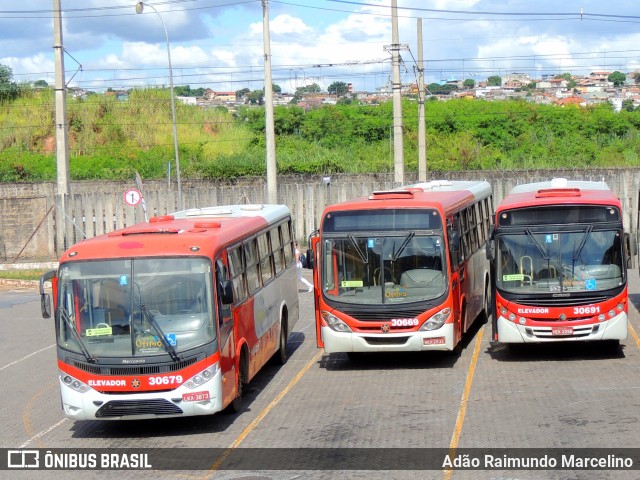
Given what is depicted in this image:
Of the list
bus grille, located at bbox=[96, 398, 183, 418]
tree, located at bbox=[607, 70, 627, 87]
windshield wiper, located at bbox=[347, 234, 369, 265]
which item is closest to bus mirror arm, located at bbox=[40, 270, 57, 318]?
bus grille, located at bbox=[96, 398, 183, 418]

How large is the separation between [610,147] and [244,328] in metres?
54.0

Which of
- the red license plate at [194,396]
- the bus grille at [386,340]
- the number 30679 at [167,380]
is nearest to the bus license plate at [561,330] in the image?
the bus grille at [386,340]

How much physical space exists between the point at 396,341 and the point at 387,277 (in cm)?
101

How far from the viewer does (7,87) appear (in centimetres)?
7225

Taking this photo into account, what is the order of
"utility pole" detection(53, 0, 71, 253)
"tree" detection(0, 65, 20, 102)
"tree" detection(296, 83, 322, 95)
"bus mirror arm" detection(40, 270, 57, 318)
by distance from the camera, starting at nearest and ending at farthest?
"bus mirror arm" detection(40, 270, 57, 318), "utility pole" detection(53, 0, 71, 253), "tree" detection(296, 83, 322, 95), "tree" detection(0, 65, 20, 102)

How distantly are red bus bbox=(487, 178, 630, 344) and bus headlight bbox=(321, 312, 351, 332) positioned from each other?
2556mm

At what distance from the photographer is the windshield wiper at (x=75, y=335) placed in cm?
1260

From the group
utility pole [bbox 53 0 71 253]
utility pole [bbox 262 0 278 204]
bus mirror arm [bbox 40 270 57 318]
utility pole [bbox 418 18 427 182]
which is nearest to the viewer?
bus mirror arm [bbox 40 270 57 318]

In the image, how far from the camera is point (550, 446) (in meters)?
11.2

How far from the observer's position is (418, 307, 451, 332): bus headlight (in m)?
16.0

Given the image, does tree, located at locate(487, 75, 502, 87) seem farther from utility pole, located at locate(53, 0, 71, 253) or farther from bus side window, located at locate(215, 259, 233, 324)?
bus side window, located at locate(215, 259, 233, 324)

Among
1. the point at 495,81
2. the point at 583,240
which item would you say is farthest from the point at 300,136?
the point at 495,81

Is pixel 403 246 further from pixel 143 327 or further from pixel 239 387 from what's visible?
pixel 143 327

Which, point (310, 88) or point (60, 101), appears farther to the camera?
point (310, 88)
